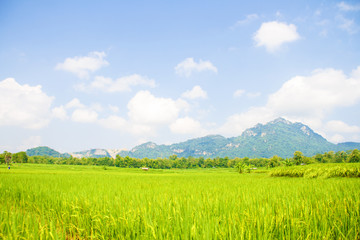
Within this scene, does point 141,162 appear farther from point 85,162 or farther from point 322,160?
point 322,160

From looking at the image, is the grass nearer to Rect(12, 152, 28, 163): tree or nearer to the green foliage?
the green foliage

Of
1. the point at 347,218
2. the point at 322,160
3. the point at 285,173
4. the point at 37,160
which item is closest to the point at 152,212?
the point at 347,218

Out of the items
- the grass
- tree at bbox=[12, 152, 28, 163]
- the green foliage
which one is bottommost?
tree at bbox=[12, 152, 28, 163]

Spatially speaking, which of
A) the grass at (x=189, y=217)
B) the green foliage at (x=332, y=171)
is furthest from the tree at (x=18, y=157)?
the green foliage at (x=332, y=171)

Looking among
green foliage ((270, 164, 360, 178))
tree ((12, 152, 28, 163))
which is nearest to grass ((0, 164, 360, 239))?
green foliage ((270, 164, 360, 178))

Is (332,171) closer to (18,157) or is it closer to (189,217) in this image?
(189,217)

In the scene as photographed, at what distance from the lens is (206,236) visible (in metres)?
1.63

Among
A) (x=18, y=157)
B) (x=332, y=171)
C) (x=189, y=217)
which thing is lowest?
(x=18, y=157)

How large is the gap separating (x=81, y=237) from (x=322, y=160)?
117 meters

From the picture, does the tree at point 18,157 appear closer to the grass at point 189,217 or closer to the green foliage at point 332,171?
the grass at point 189,217

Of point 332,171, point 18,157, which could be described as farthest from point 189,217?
point 18,157

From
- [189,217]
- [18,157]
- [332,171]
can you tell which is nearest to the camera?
[189,217]

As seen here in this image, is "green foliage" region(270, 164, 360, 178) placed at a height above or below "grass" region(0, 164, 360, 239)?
below

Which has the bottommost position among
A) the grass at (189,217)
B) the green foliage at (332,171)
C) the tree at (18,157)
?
the tree at (18,157)
